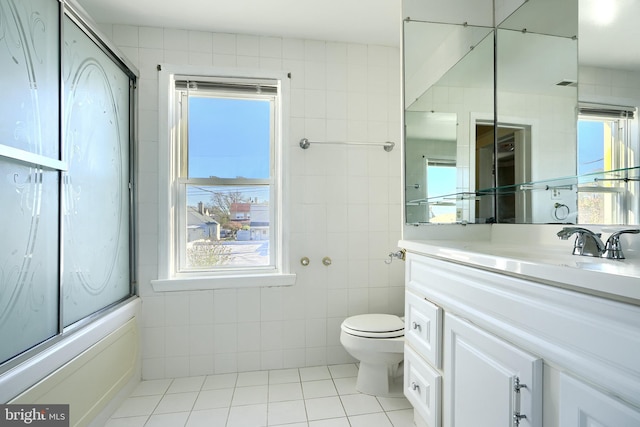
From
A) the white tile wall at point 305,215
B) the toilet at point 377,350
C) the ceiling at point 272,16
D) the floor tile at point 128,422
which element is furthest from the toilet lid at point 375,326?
the ceiling at point 272,16

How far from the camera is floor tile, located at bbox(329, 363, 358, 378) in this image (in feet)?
6.52

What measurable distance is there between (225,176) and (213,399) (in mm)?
1380

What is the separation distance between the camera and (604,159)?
105 centimetres

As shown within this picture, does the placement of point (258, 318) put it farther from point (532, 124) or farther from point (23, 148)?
point (532, 124)

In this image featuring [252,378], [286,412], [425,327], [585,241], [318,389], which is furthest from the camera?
[252,378]

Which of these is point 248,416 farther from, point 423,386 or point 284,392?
point 423,386

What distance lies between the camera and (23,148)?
108 centimetres

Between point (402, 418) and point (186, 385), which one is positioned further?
point (186, 385)

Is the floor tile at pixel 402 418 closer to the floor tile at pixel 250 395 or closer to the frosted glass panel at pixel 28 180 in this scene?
the floor tile at pixel 250 395

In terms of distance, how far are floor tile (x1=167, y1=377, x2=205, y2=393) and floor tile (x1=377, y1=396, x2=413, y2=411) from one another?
1.10m

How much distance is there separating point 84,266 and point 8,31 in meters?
0.99

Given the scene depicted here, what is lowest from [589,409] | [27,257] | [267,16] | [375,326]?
[375,326]

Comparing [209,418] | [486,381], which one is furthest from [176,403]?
A: [486,381]

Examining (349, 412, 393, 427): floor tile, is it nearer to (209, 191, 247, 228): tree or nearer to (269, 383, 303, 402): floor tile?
(269, 383, 303, 402): floor tile
